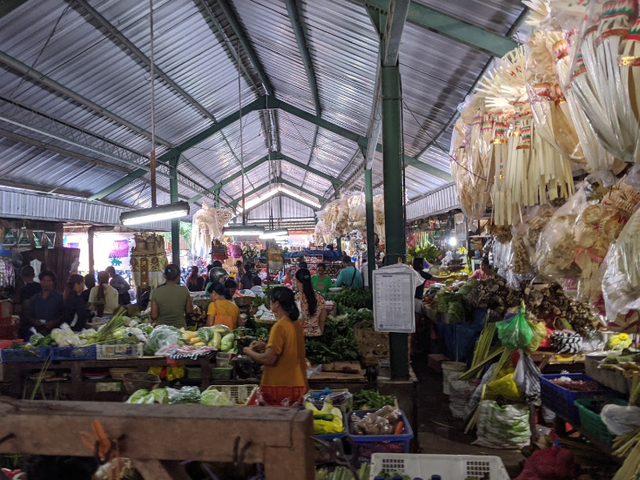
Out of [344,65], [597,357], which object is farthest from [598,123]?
[344,65]

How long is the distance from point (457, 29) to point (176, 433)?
15.3 feet

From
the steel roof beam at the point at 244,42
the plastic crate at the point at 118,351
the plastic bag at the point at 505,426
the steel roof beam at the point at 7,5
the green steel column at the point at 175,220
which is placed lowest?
the plastic bag at the point at 505,426

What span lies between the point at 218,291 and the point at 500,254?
3590 millimetres

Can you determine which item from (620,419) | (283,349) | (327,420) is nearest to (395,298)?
(283,349)

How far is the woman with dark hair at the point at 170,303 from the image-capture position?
653 centimetres

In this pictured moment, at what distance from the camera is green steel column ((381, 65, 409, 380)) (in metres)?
5.23

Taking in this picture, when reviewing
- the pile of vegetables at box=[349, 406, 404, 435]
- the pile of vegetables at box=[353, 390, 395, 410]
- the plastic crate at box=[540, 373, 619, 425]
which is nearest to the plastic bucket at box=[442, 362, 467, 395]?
the plastic crate at box=[540, 373, 619, 425]

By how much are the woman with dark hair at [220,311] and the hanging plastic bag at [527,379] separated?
3.40 m

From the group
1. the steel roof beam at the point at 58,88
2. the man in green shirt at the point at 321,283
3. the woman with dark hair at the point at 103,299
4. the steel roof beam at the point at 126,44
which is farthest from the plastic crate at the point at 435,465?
the man in green shirt at the point at 321,283

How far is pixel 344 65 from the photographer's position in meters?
8.04

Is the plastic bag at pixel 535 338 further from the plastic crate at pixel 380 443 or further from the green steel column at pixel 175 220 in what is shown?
the green steel column at pixel 175 220

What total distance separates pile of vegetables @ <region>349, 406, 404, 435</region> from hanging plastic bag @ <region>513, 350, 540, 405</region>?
2.17 meters

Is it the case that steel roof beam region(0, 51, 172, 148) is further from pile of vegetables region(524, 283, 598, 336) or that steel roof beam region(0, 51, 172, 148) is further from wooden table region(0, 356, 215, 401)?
pile of vegetables region(524, 283, 598, 336)

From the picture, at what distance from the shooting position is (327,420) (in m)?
3.41
